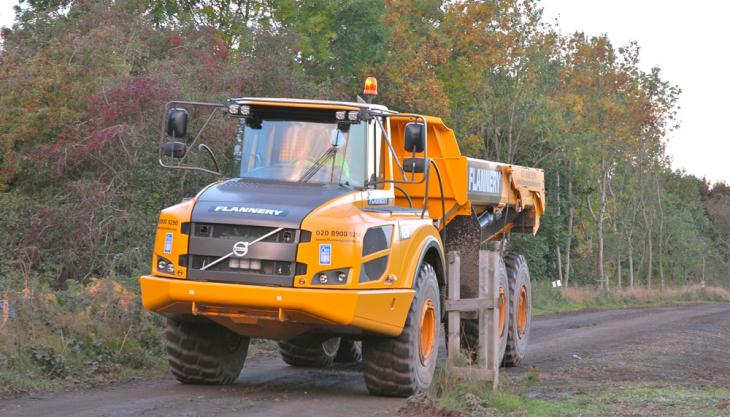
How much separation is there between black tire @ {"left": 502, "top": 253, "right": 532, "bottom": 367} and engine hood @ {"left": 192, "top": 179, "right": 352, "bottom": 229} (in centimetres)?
541

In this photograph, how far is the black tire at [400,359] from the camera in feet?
35.6

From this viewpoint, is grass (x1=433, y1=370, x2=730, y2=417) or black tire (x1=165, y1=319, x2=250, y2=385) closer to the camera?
grass (x1=433, y1=370, x2=730, y2=417)

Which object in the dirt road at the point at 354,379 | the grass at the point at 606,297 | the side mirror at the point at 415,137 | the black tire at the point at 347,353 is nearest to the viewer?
the dirt road at the point at 354,379

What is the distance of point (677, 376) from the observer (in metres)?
14.5

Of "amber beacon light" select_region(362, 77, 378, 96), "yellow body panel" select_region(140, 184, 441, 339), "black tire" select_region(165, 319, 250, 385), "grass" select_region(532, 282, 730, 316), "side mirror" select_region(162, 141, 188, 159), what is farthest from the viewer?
"grass" select_region(532, 282, 730, 316)

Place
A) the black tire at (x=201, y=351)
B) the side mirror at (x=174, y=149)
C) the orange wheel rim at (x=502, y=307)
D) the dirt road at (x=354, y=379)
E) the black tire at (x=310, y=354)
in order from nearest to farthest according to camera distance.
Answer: the dirt road at (x=354, y=379) < the side mirror at (x=174, y=149) < the black tire at (x=201, y=351) < the black tire at (x=310, y=354) < the orange wheel rim at (x=502, y=307)

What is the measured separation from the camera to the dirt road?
982 centimetres

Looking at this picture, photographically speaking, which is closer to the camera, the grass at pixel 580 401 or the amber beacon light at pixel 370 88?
the grass at pixel 580 401

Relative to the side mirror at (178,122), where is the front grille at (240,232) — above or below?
below

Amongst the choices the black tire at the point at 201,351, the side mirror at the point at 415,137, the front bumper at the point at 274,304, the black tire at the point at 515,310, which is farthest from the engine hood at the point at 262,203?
the black tire at the point at 515,310

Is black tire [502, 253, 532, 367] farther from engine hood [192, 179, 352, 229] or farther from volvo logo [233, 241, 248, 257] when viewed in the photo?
volvo logo [233, 241, 248, 257]

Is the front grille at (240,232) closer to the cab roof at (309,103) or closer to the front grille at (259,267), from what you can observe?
the front grille at (259,267)

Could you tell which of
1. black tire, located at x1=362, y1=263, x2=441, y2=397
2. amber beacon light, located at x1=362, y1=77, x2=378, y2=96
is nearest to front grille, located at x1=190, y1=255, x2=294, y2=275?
black tire, located at x1=362, y1=263, x2=441, y2=397

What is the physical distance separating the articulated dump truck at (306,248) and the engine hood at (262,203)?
0.04 ft
